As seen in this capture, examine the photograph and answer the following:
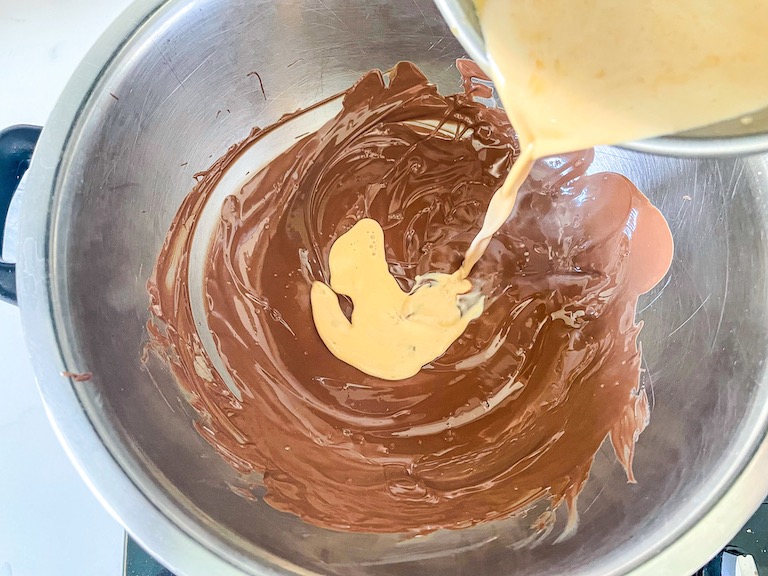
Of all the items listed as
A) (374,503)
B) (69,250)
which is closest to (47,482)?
(69,250)

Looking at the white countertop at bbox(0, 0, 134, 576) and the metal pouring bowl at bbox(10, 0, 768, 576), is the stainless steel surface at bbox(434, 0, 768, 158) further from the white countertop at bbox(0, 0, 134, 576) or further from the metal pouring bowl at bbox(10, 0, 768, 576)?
the white countertop at bbox(0, 0, 134, 576)

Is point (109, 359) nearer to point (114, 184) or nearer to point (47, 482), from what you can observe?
point (114, 184)

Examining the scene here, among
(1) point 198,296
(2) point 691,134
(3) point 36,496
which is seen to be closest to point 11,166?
(1) point 198,296

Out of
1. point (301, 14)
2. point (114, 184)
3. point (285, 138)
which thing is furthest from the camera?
point (285, 138)

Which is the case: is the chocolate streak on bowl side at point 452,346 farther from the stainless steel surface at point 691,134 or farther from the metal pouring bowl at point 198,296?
the stainless steel surface at point 691,134

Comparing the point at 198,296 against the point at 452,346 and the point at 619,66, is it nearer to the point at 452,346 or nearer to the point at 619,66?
the point at 452,346

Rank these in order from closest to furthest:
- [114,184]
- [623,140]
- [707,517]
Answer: [623,140] < [707,517] < [114,184]
